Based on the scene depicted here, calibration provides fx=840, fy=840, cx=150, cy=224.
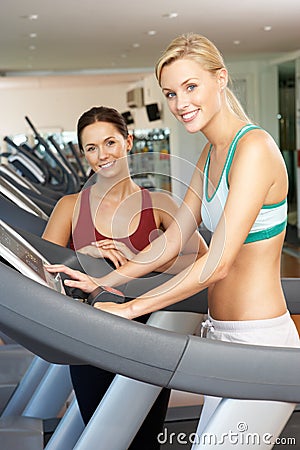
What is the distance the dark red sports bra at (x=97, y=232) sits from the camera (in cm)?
207

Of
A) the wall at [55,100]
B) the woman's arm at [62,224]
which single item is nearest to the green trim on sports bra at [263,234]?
the woman's arm at [62,224]

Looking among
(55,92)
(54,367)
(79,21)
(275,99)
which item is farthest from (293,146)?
(54,367)

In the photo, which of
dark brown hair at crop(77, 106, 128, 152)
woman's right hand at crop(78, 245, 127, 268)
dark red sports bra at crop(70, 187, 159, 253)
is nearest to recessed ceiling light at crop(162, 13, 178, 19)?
dark brown hair at crop(77, 106, 128, 152)

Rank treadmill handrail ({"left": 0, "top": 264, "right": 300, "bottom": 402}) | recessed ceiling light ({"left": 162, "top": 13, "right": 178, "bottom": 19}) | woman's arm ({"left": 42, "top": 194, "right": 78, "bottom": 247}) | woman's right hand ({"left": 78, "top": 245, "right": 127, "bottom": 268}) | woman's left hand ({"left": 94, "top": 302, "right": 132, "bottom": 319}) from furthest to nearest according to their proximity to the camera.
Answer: recessed ceiling light ({"left": 162, "top": 13, "right": 178, "bottom": 19})
woman's arm ({"left": 42, "top": 194, "right": 78, "bottom": 247})
woman's right hand ({"left": 78, "top": 245, "right": 127, "bottom": 268})
woman's left hand ({"left": 94, "top": 302, "right": 132, "bottom": 319})
treadmill handrail ({"left": 0, "top": 264, "right": 300, "bottom": 402})

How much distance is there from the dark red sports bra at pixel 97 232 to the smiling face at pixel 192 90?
20.1 inches

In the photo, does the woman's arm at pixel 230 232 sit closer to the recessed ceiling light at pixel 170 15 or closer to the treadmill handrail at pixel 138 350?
the treadmill handrail at pixel 138 350

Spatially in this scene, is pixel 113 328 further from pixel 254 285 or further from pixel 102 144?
pixel 102 144

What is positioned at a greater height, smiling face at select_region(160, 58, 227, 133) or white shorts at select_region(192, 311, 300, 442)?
smiling face at select_region(160, 58, 227, 133)

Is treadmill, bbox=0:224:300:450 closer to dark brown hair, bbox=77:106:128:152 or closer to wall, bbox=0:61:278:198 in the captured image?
dark brown hair, bbox=77:106:128:152

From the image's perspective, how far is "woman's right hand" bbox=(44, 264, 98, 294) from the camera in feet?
5.51

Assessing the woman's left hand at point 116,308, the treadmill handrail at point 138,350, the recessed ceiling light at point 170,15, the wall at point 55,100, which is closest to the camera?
the treadmill handrail at point 138,350

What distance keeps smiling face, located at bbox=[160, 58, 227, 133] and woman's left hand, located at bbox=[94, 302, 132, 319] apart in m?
0.36

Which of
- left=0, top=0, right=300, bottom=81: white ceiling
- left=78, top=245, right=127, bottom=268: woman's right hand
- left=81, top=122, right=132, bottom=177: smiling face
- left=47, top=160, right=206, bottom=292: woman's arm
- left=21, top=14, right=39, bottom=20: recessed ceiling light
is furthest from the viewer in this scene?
left=21, top=14, right=39, bottom=20: recessed ceiling light

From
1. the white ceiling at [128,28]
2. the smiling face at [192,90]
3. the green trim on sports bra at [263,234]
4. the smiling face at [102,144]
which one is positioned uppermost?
the white ceiling at [128,28]
